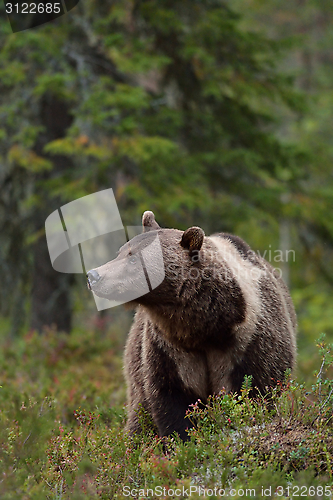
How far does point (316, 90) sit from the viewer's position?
18.3 m

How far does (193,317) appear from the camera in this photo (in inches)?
160

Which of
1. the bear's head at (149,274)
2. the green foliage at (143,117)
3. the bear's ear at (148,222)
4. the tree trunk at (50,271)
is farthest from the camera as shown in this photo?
the tree trunk at (50,271)

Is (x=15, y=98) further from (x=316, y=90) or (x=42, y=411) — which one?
(x=316, y=90)

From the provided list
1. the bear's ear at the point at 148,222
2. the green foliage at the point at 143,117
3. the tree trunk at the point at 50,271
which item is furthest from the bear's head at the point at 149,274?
the tree trunk at the point at 50,271

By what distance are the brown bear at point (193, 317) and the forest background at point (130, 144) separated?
8.86 ft

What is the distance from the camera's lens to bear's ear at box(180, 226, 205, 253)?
409 centimetres

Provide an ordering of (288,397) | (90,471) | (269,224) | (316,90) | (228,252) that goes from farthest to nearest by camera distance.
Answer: (316,90), (269,224), (228,252), (288,397), (90,471)

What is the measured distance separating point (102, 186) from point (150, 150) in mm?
1060

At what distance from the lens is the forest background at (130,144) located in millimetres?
7758

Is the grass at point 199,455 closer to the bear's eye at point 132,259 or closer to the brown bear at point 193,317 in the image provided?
the brown bear at point 193,317

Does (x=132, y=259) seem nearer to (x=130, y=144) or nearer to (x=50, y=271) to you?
(x=130, y=144)

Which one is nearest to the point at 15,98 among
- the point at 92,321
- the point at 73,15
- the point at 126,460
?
the point at 73,15

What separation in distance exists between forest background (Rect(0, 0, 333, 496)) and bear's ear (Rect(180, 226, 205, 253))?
3.28 m

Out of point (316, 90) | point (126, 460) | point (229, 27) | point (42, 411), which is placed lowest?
point (316, 90)
